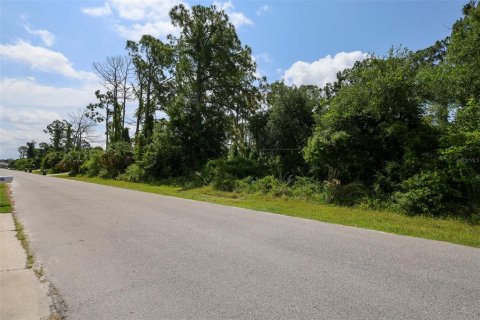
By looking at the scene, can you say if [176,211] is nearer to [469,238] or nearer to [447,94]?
[469,238]

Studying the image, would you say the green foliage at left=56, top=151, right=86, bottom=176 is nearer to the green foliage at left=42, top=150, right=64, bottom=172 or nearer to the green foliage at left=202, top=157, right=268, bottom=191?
the green foliage at left=42, top=150, right=64, bottom=172

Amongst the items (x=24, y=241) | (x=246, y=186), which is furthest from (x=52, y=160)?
(x=24, y=241)

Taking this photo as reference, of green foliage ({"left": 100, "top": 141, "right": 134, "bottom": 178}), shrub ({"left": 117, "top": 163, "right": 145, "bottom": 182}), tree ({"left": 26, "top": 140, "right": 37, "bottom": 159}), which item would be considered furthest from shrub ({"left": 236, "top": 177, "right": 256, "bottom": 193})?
tree ({"left": 26, "top": 140, "right": 37, "bottom": 159})

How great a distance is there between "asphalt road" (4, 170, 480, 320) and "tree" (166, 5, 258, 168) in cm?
2028

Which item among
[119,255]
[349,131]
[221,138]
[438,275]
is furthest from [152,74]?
[438,275]

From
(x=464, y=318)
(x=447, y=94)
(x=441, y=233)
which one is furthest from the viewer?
(x=447, y=94)

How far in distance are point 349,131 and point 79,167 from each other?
42.0 m

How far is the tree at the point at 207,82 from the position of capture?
1126 inches

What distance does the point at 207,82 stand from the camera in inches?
1254

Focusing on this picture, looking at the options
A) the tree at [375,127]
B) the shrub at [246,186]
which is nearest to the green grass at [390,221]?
the tree at [375,127]

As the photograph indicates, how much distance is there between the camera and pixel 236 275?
482 centimetres

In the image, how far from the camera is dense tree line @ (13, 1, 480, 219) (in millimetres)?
12172

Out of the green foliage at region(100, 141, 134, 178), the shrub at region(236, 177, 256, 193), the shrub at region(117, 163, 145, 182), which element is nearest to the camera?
the shrub at region(236, 177, 256, 193)

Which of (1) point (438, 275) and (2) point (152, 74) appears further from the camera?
(2) point (152, 74)
